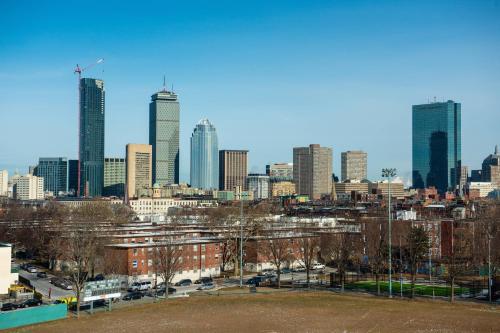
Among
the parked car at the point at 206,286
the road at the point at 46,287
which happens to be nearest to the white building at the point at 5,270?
the road at the point at 46,287

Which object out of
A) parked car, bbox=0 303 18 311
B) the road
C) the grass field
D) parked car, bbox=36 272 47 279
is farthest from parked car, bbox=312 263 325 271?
parked car, bbox=0 303 18 311

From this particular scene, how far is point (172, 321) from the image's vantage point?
43.6 m

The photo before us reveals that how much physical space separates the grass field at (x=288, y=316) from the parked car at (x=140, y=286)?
29.7ft

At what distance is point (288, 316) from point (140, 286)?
817 inches

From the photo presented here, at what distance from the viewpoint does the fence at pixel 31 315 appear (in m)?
42.7

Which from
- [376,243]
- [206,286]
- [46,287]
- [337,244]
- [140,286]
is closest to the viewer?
[140,286]

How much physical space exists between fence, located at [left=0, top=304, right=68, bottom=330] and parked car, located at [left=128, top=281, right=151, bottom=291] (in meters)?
14.6

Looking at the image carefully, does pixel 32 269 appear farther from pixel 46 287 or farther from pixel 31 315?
pixel 31 315

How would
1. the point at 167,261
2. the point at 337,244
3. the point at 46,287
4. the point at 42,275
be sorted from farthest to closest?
the point at 337,244 < the point at 42,275 < the point at 46,287 < the point at 167,261

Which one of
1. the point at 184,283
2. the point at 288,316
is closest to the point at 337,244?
the point at 184,283

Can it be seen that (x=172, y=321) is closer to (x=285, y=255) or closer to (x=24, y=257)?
(x=285, y=255)

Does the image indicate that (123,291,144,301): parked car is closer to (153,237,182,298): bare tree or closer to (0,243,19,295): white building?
(153,237,182,298): bare tree

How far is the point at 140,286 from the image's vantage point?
61.0 metres

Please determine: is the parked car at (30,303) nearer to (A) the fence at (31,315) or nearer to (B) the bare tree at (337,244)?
(A) the fence at (31,315)
